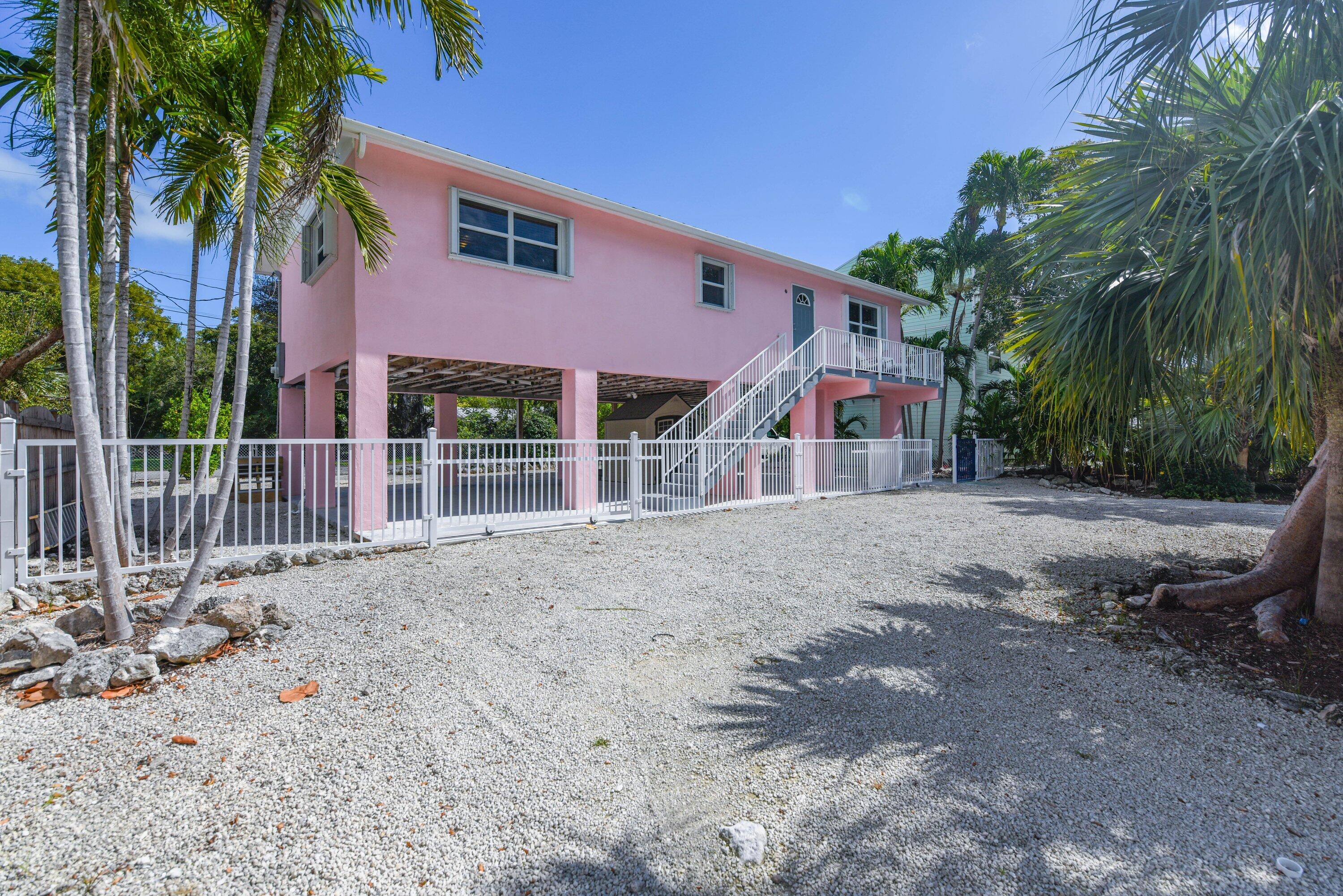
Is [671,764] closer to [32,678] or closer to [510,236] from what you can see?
[32,678]

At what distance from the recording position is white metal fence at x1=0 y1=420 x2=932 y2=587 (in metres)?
5.53

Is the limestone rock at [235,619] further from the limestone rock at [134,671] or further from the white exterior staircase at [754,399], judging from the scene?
the white exterior staircase at [754,399]

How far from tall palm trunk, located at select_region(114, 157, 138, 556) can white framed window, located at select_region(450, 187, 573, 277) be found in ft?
13.0

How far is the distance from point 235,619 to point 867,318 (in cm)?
1695

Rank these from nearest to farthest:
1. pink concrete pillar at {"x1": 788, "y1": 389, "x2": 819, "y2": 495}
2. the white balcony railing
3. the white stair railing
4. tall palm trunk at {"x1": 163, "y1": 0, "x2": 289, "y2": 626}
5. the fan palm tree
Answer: tall palm trunk at {"x1": 163, "y1": 0, "x2": 289, "y2": 626} → the fan palm tree → the white stair railing → pink concrete pillar at {"x1": 788, "y1": 389, "x2": 819, "y2": 495} → the white balcony railing

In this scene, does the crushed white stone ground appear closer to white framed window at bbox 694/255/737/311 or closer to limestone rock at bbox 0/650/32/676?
limestone rock at bbox 0/650/32/676

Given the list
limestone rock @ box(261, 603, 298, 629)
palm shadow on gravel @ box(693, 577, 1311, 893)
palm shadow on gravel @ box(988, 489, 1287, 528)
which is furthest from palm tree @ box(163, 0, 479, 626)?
palm shadow on gravel @ box(988, 489, 1287, 528)

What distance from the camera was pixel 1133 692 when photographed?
3.45 meters

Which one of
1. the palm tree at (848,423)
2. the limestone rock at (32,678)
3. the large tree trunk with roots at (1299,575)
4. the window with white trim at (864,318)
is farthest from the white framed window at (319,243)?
the palm tree at (848,423)

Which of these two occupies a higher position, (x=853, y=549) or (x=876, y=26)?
(x=876, y=26)

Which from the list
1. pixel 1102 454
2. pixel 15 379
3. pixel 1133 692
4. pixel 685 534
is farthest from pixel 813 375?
pixel 15 379

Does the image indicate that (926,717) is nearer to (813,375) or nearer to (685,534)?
(685,534)

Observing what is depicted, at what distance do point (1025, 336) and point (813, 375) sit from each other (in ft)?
24.4

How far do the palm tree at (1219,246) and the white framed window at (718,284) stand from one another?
27.5 feet
